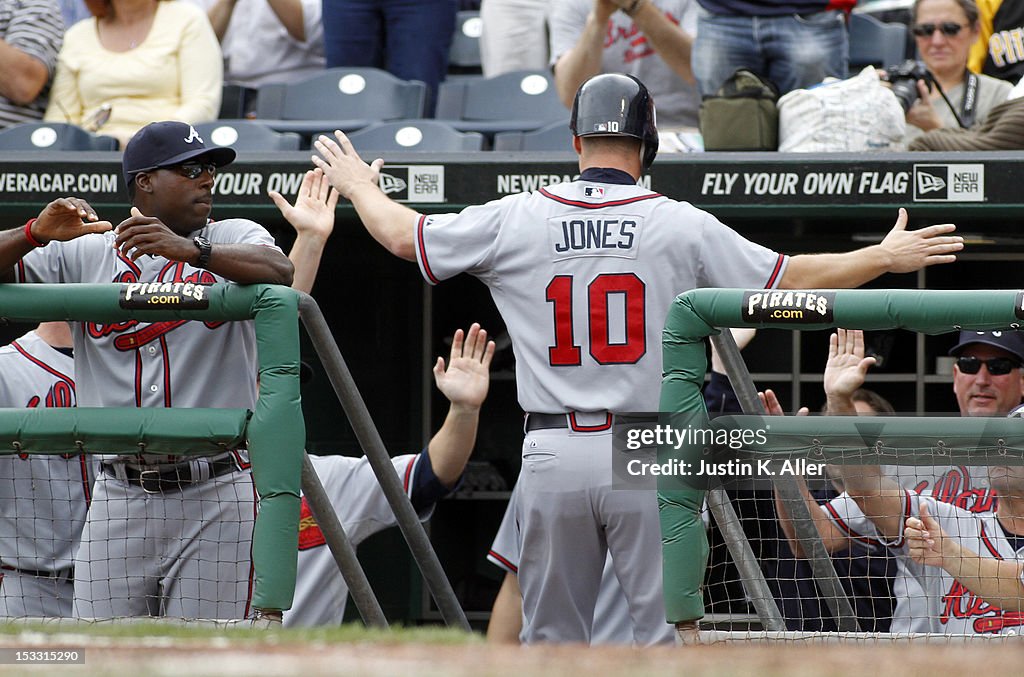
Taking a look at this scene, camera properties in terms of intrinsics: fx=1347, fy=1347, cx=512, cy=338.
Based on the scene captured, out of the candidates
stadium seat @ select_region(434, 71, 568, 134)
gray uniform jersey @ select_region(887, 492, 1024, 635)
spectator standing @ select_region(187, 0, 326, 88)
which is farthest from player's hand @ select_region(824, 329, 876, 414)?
spectator standing @ select_region(187, 0, 326, 88)

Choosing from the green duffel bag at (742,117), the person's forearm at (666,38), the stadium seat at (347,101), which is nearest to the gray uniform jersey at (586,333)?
the green duffel bag at (742,117)

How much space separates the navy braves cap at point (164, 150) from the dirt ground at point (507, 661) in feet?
5.30

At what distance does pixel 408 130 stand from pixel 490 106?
792 millimetres

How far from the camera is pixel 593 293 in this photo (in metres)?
3.08

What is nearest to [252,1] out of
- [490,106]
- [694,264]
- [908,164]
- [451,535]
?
[490,106]

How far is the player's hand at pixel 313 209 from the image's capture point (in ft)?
11.4

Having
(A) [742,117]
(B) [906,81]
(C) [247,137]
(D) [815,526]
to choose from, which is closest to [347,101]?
(C) [247,137]

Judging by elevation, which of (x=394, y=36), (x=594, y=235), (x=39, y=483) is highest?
(x=394, y=36)

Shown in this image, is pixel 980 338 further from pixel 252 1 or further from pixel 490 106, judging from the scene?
pixel 252 1

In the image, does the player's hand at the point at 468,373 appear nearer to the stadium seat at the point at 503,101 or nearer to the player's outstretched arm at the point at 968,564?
the player's outstretched arm at the point at 968,564

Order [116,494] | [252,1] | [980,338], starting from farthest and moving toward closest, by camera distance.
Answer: [252,1], [980,338], [116,494]

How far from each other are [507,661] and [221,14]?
5160 mm

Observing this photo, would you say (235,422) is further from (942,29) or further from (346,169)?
(942,29)

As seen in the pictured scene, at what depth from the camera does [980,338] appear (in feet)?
12.4
